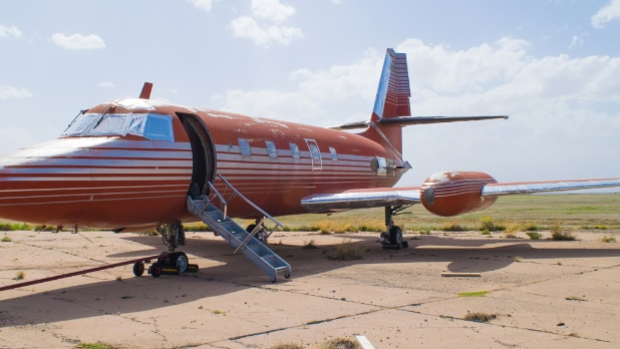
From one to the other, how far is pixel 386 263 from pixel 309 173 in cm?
416

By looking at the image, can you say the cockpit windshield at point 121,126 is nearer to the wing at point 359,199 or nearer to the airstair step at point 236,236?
the airstair step at point 236,236

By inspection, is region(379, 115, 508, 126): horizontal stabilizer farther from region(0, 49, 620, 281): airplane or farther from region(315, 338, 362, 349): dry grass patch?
region(315, 338, 362, 349): dry grass patch

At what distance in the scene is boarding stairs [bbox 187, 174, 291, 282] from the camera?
11.0 metres

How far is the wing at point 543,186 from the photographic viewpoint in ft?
47.1

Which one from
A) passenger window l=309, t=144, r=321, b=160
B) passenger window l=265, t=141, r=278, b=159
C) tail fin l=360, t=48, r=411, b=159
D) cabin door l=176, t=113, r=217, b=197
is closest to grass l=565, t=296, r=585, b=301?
cabin door l=176, t=113, r=217, b=197

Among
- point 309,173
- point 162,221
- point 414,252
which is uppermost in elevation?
point 309,173

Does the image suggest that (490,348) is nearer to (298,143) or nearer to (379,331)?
(379,331)

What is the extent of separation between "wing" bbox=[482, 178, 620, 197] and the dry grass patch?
30.3 feet

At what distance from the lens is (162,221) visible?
11977mm

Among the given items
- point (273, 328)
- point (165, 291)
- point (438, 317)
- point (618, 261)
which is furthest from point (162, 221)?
point (618, 261)

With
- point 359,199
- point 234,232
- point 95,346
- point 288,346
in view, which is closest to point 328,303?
point 288,346

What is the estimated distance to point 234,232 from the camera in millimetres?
11750

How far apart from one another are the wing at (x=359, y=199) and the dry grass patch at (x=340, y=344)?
942 centimetres

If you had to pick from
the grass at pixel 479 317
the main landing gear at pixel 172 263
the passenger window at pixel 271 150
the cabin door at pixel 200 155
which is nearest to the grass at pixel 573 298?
the grass at pixel 479 317
